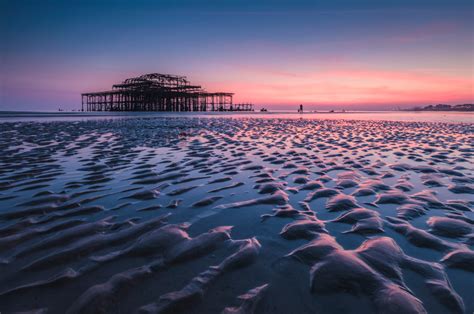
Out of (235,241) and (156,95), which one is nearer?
(235,241)

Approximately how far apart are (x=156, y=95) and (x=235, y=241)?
295 ft

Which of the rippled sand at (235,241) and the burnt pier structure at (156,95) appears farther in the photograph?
the burnt pier structure at (156,95)

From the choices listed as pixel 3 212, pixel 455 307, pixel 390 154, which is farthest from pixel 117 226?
pixel 390 154

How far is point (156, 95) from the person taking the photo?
8662 centimetres

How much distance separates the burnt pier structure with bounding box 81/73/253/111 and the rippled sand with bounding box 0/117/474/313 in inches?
3272

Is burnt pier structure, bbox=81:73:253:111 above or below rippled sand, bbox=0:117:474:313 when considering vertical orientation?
above

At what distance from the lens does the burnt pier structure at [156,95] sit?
3435 inches

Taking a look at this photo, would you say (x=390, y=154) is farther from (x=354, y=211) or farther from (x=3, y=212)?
(x=3, y=212)

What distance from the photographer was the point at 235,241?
10.3 ft

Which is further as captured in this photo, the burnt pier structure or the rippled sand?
the burnt pier structure

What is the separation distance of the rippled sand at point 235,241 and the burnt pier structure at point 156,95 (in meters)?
83.1

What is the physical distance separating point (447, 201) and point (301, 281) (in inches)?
147

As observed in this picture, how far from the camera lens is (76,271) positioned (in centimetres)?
248

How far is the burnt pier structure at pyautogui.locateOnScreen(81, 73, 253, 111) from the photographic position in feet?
286
